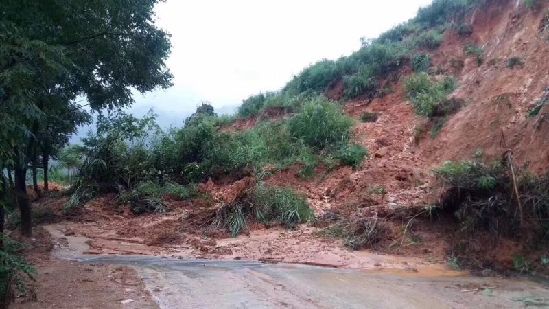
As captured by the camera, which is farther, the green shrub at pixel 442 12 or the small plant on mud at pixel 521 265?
the green shrub at pixel 442 12

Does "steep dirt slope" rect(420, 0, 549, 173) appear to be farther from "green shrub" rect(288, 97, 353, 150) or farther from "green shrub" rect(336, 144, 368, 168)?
"green shrub" rect(288, 97, 353, 150)

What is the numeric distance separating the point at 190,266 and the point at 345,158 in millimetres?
7305

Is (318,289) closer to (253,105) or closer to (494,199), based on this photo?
(494,199)

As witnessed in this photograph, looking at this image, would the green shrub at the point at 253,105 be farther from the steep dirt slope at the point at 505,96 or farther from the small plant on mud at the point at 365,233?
the small plant on mud at the point at 365,233

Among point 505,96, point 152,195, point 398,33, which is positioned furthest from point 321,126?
point 398,33

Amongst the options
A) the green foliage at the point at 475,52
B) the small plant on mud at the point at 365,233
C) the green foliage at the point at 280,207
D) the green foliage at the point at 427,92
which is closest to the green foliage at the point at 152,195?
the green foliage at the point at 280,207

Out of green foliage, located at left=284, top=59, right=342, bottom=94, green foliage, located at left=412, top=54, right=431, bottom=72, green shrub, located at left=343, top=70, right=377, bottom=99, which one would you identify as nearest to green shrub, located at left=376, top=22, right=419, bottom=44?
green foliage, located at left=284, top=59, right=342, bottom=94

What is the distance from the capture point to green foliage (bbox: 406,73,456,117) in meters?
16.2

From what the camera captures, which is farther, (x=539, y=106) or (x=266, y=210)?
(x=266, y=210)

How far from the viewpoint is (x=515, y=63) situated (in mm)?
14625

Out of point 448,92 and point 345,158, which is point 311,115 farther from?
point 448,92

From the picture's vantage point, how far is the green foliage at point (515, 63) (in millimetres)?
14516

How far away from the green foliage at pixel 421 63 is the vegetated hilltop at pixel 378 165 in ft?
0.40

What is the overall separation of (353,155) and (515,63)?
5.03 metres
